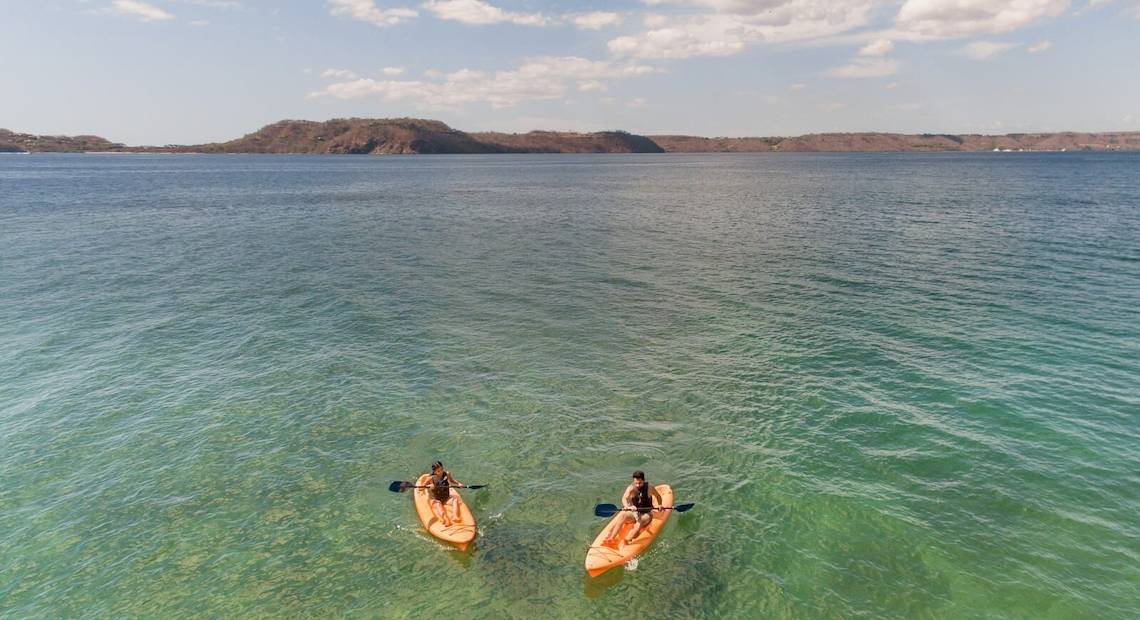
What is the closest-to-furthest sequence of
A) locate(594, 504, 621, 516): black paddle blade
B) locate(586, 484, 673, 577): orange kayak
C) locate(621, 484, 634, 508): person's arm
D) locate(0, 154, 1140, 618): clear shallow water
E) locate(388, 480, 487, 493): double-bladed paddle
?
locate(0, 154, 1140, 618): clear shallow water, locate(586, 484, 673, 577): orange kayak, locate(594, 504, 621, 516): black paddle blade, locate(621, 484, 634, 508): person's arm, locate(388, 480, 487, 493): double-bladed paddle

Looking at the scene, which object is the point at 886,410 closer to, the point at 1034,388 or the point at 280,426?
the point at 1034,388

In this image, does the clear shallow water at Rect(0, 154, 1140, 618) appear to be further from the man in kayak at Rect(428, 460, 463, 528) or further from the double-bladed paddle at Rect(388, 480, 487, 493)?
the man in kayak at Rect(428, 460, 463, 528)

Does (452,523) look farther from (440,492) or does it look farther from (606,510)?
(606,510)

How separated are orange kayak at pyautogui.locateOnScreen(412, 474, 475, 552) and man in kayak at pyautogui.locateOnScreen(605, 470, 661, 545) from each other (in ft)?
14.6

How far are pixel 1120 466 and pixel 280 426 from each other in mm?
32679

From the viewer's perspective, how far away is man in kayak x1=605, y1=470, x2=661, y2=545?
1764 cm

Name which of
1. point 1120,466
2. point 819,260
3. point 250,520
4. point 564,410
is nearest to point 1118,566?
point 1120,466

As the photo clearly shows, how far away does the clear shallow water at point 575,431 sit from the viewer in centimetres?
1623

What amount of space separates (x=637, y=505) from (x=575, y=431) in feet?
20.0

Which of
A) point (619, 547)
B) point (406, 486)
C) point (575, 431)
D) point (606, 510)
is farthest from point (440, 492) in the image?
point (575, 431)

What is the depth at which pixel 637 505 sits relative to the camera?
18422 mm

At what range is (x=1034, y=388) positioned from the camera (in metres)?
25.9

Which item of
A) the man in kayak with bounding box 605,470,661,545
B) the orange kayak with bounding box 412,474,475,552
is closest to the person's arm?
the man in kayak with bounding box 605,470,661,545

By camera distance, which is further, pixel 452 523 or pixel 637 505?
pixel 637 505
